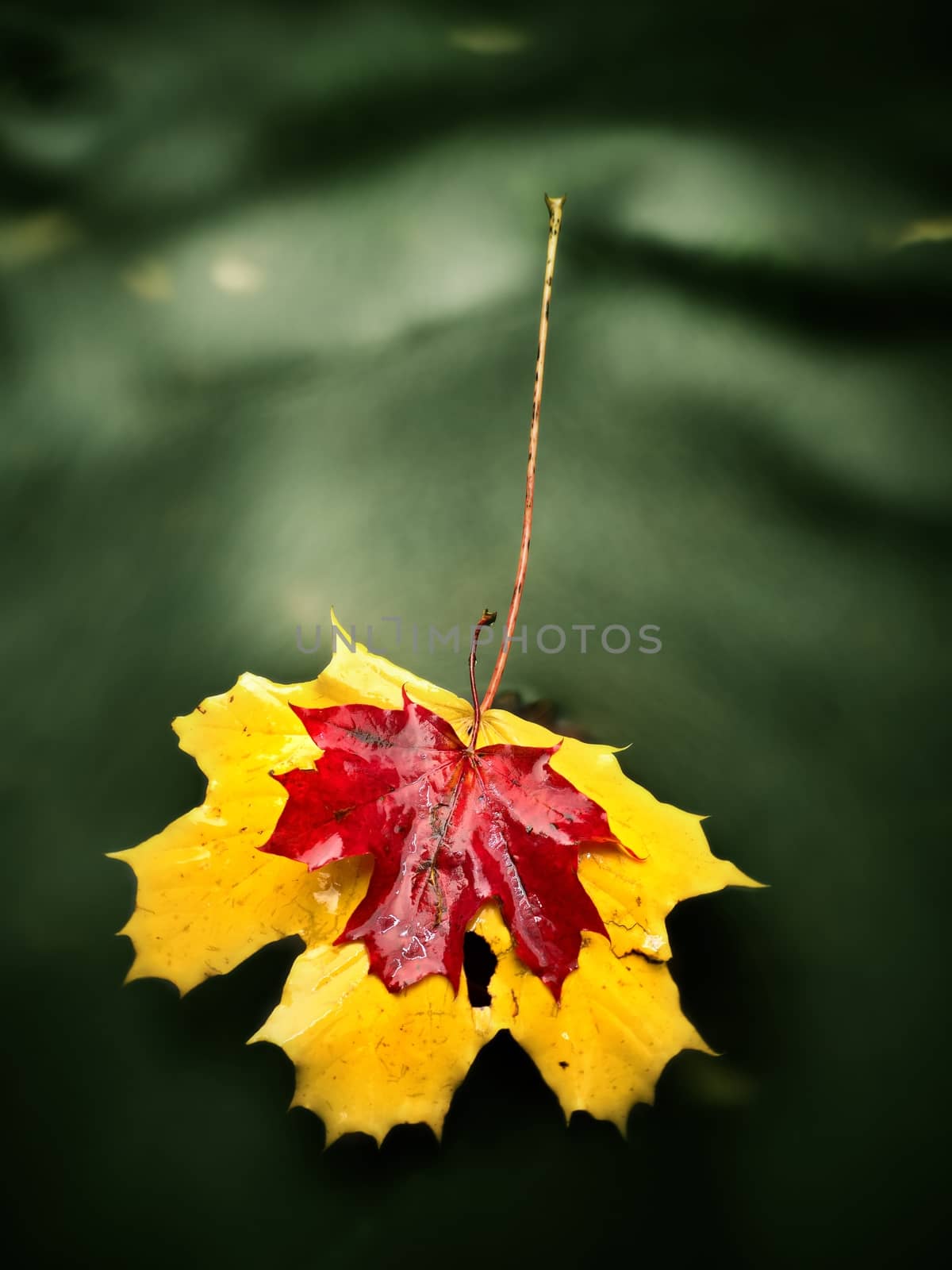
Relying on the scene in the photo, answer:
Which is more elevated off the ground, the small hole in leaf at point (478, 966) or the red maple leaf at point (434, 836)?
the red maple leaf at point (434, 836)

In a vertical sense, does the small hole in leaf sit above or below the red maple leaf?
below

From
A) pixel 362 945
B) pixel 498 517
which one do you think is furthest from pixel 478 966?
pixel 498 517

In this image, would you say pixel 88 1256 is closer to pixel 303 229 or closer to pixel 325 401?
pixel 325 401
